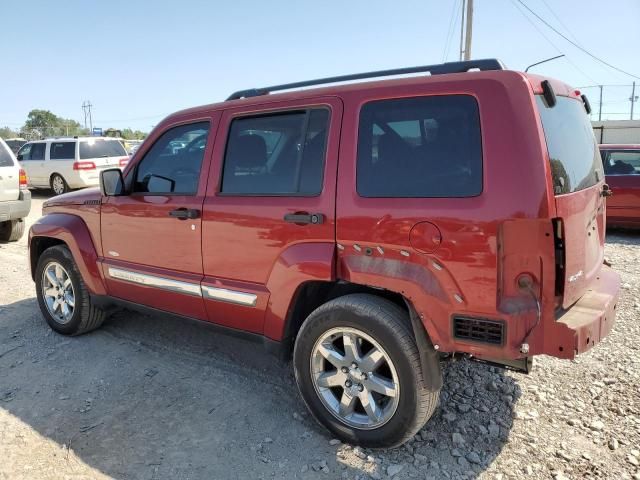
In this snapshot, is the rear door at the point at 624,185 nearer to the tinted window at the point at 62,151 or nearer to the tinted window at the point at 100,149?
the tinted window at the point at 100,149

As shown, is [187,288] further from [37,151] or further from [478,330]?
[37,151]

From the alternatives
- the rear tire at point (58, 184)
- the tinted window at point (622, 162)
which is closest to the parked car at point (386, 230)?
the tinted window at point (622, 162)

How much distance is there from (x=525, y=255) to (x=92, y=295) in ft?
11.5

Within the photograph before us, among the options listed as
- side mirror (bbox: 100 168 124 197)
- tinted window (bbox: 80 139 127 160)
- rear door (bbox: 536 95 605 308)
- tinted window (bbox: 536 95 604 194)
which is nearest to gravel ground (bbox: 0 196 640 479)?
rear door (bbox: 536 95 605 308)

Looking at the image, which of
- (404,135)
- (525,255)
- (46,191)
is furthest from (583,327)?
(46,191)

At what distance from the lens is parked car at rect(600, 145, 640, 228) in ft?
28.2

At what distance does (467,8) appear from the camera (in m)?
19.0

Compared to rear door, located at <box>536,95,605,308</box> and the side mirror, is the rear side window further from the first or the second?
rear door, located at <box>536,95,605,308</box>

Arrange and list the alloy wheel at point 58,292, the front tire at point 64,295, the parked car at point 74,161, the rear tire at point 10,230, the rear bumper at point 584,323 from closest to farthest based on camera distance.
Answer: the rear bumper at point 584,323
the front tire at point 64,295
the alloy wheel at point 58,292
the rear tire at point 10,230
the parked car at point 74,161

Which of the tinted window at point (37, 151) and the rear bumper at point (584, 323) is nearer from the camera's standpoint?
the rear bumper at point (584, 323)

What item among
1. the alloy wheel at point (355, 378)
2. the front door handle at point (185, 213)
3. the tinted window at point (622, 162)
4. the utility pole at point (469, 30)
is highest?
the utility pole at point (469, 30)

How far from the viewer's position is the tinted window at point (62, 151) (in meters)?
15.0

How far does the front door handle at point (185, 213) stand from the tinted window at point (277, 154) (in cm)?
25

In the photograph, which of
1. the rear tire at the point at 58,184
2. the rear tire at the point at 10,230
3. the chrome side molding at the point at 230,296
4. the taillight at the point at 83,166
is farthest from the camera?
the rear tire at the point at 58,184
